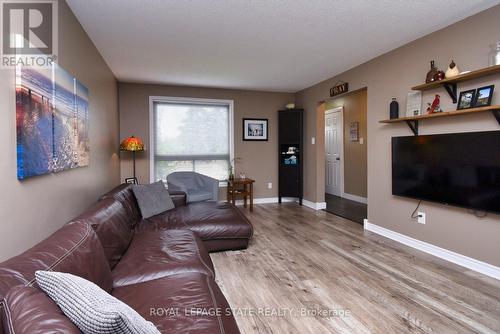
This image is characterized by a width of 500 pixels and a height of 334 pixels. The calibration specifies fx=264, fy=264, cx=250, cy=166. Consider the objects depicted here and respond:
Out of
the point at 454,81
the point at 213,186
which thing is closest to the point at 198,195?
the point at 213,186

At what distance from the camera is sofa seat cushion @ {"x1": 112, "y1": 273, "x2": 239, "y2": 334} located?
1119mm

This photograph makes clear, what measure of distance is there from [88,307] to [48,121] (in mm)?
1543

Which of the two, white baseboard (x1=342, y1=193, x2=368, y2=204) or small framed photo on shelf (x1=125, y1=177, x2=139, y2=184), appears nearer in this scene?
small framed photo on shelf (x1=125, y1=177, x2=139, y2=184)

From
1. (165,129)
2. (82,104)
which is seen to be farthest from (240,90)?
(82,104)

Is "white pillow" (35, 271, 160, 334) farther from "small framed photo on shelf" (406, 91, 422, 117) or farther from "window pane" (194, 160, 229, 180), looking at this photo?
"window pane" (194, 160, 229, 180)

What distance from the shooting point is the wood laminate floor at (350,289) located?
1778 millimetres

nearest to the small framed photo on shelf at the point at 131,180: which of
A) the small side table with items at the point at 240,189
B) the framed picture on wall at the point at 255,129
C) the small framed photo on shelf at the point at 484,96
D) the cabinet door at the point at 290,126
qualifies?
the small side table with items at the point at 240,189

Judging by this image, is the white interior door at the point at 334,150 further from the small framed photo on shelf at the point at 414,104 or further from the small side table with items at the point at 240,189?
the small framed photo on shelf at the point at 414,104

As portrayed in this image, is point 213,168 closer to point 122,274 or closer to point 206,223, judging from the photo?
point 206,223

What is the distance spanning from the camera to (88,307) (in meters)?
0.76

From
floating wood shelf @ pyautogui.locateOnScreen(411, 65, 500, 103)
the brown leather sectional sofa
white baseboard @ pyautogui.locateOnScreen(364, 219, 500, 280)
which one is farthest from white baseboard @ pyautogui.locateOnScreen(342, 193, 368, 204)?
the brown leather sectional sofa

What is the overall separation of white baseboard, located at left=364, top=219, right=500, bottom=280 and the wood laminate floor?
0.09m

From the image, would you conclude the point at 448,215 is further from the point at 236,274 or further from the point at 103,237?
the point at 103,237

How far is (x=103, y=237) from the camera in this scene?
176 cm
